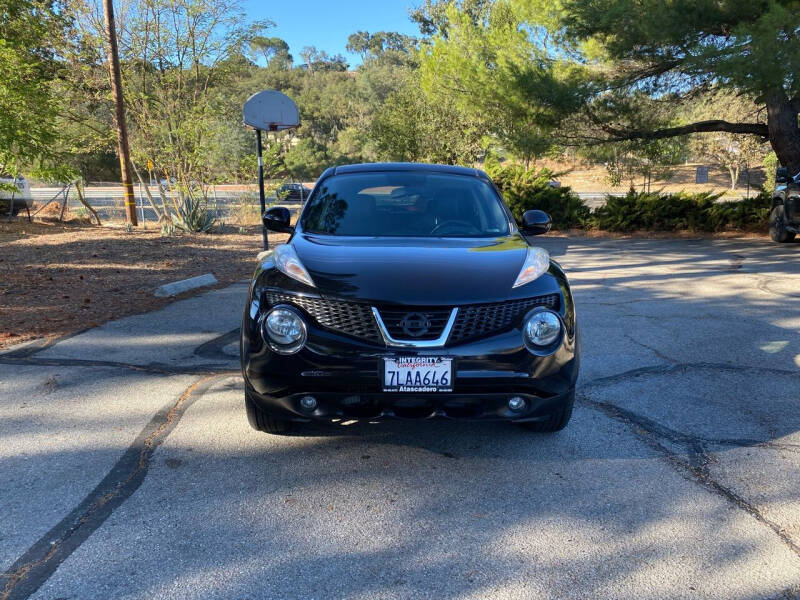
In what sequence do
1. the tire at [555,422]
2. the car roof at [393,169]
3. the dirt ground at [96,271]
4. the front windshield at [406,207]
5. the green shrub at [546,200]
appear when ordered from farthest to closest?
1. the green shrub at [546,200]
2. the dirt ground at [96,271]
3. the car roof at [393,169]
4. the front windshield at [406,207]
5. the tire at [555,422]

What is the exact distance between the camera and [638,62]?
13398 mm

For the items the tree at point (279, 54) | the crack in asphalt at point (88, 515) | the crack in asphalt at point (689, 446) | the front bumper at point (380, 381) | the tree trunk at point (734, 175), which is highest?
the tree at point (279, 54)

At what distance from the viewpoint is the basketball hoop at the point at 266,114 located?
9461 mm

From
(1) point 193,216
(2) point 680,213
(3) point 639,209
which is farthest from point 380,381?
(2) point 680,213

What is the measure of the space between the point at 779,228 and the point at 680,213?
10.0 ft

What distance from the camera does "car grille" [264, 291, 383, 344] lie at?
9.99 feet

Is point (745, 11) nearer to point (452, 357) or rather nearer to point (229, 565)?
point (452, 357)

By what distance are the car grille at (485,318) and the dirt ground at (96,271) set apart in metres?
4.56

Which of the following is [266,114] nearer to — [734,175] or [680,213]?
[680,213]

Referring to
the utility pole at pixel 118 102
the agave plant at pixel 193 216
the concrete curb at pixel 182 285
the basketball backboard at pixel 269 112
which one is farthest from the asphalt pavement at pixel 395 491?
the utility pole at pixel 118 102

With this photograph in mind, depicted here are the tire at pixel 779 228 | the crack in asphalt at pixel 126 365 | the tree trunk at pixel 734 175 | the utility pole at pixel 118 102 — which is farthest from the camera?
the tree trunk at pixel 734 175

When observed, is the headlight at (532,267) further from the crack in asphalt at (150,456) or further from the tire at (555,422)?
the crack in asphalt at (150,456)

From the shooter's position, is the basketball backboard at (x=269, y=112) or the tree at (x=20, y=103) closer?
the tree at (x=20, y=103)

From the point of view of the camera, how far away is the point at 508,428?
3.87 meters
